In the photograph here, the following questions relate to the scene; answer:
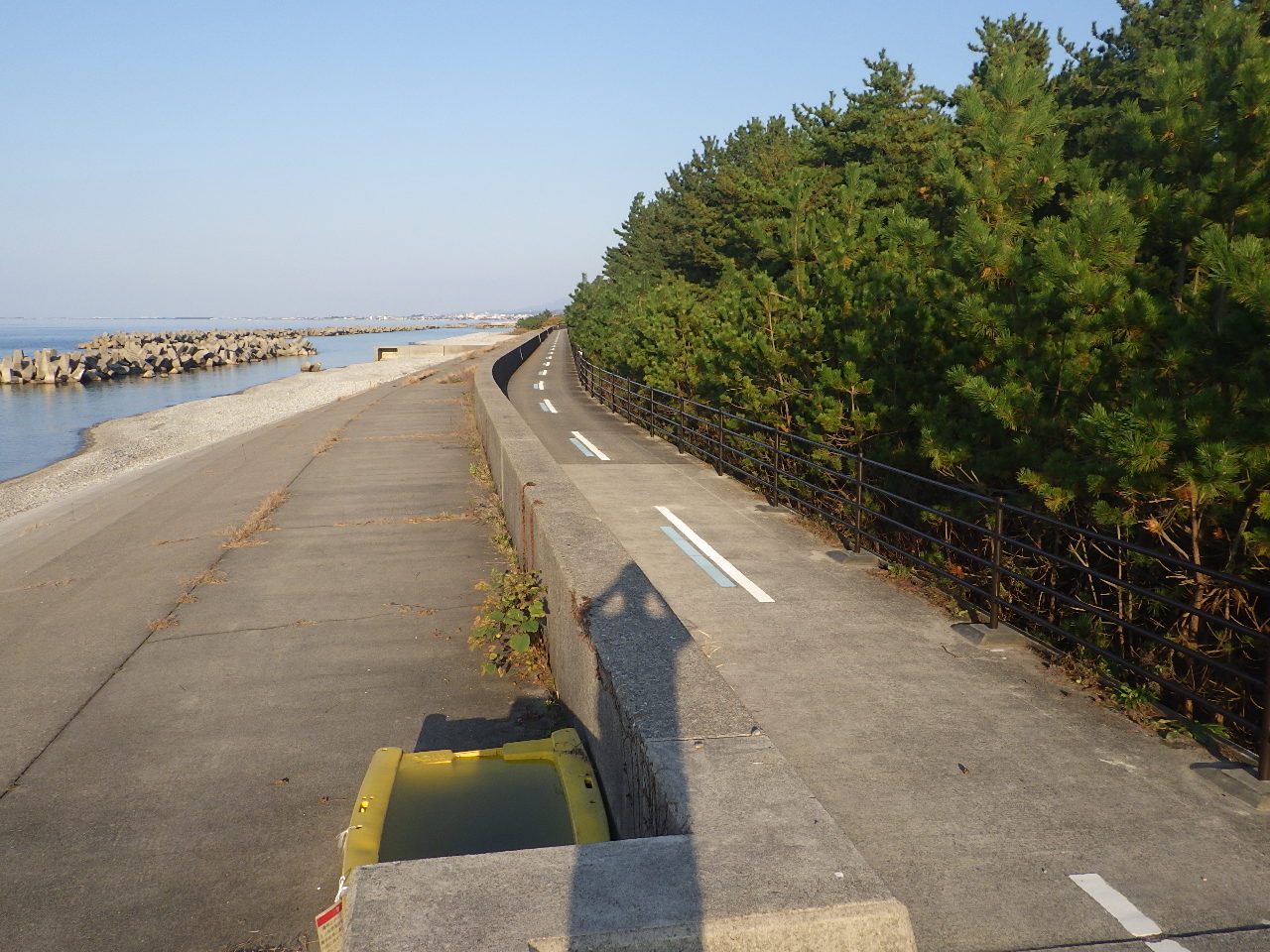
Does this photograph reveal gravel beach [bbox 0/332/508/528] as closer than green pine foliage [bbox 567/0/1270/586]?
No

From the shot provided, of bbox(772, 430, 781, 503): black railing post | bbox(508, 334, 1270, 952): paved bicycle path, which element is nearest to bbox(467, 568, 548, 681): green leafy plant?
bbox(508, 334, 1270, 952): paved bicycle path

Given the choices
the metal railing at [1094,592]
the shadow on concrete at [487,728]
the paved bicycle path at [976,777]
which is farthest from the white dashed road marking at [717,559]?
the shadow on concrete at [487,728]

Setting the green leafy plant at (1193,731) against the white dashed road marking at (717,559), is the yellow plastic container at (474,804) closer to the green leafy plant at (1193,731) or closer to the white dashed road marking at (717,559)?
the green leafy plant at (1193,731)

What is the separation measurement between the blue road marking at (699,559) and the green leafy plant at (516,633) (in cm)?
204

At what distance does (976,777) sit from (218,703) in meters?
4.81

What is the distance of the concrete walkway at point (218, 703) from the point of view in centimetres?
414

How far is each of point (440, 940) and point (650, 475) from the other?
1281cm

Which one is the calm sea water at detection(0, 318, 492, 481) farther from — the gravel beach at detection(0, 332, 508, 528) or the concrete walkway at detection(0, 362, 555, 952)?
the concrete walkway at detection(0, 362, 555, 952)

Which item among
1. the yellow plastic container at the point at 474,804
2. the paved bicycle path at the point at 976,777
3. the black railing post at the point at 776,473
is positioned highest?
the black railing post at the point at 776,473

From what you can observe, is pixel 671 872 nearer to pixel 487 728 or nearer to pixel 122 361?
pixel 487 728

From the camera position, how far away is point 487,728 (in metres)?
5.91

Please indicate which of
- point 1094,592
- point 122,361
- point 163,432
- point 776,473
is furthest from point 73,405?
point 1094,592

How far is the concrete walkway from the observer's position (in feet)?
13.6

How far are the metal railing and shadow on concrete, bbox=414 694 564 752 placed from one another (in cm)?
331
